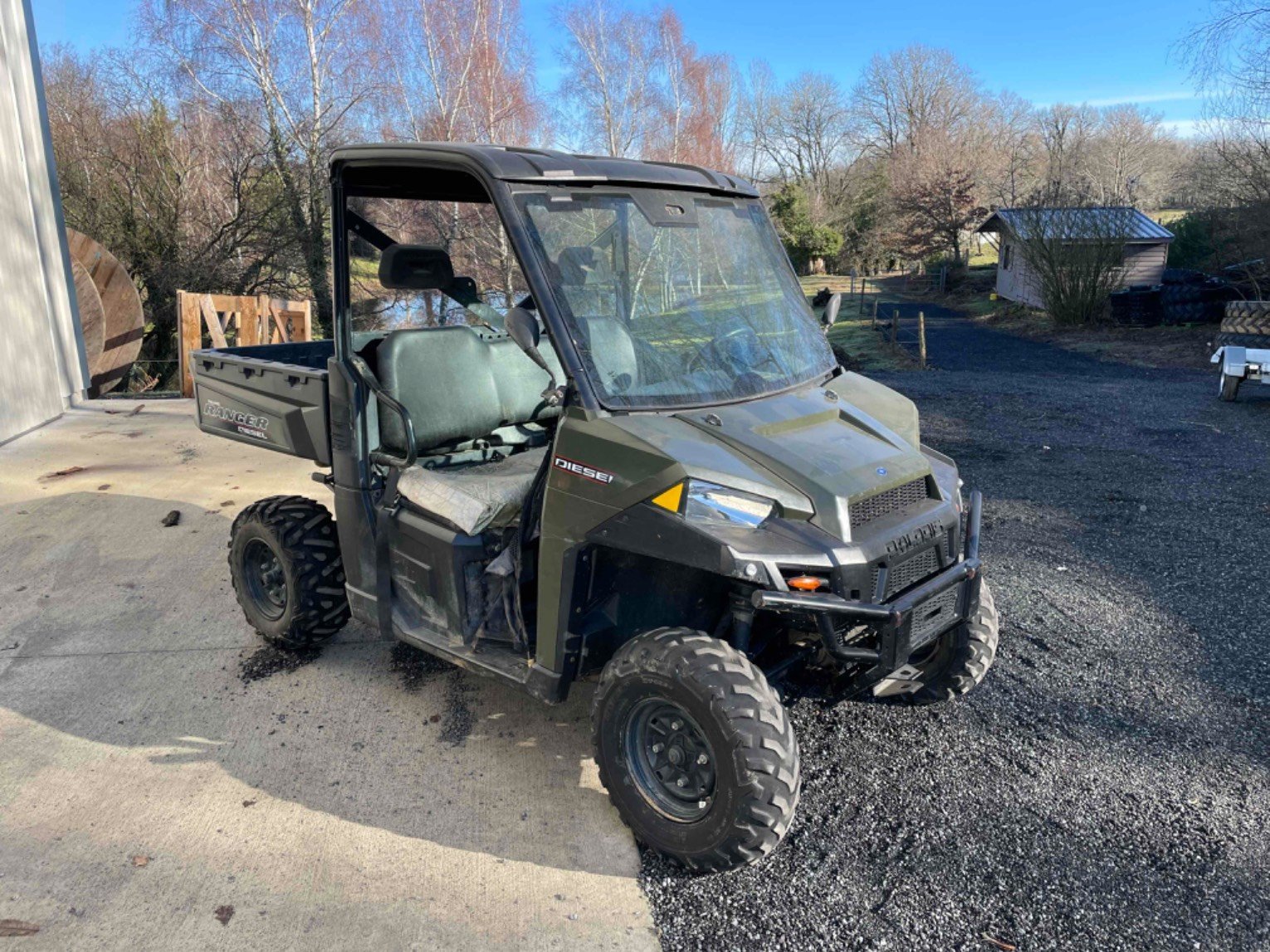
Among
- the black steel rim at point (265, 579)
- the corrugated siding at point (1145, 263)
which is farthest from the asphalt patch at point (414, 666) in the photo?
the corrugated siding at point (1145, 263)

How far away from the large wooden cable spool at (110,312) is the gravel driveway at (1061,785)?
11929mm

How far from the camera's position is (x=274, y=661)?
4.35 meters

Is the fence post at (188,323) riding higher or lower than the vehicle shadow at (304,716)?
higher

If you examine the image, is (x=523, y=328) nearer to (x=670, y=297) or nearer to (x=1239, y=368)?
(x=670, y=297)

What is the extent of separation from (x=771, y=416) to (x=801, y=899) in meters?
1.52

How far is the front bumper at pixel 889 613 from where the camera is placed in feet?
8.48

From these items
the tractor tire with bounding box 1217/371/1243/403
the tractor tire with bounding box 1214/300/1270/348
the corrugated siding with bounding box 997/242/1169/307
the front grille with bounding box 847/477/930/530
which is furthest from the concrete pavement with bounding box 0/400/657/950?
the corrugated siding with bounding box 997/242/1169/307

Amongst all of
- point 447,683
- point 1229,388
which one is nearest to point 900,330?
point 1229,388

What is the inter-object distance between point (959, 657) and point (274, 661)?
10.2 feet

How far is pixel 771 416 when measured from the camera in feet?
9.92

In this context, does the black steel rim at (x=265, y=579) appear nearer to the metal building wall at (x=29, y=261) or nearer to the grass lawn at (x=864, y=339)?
the grass lawn at (x=864, y=339)

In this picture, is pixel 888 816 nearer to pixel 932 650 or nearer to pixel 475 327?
pixel 932 650

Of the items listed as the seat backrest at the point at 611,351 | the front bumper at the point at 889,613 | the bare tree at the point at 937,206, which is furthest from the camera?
the bare tree at the point at 937,206

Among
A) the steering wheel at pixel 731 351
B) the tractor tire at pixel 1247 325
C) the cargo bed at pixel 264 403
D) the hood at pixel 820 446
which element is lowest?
the tractor tire at pixel 1247 325
